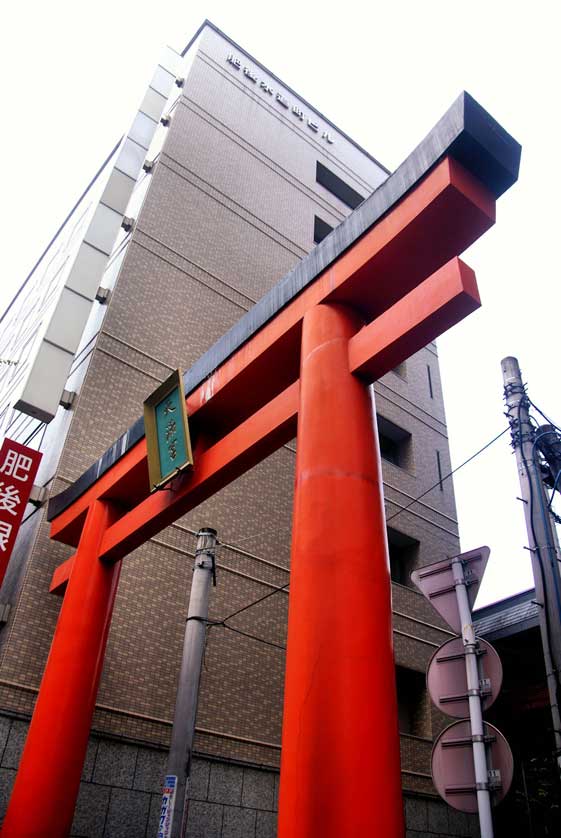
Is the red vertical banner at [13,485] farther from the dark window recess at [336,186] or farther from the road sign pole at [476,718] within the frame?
the dark window recess at [336,186]

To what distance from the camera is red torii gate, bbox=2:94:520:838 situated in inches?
160

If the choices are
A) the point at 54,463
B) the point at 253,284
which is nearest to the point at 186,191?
the point at 253,284

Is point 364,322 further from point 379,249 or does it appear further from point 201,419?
point 201,419

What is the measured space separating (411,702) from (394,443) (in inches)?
266

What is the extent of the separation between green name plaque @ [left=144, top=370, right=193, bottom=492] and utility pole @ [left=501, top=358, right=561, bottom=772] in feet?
13.7

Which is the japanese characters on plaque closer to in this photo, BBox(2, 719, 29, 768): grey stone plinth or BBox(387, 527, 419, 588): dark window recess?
BBox(387, 527, 419, 588): dark window recess

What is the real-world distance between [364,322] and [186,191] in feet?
37.5

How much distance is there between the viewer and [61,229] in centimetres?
2389

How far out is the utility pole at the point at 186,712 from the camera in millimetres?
6172

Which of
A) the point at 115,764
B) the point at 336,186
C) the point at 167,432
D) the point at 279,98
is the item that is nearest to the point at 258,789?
the point at 115,764

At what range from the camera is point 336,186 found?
872 inches

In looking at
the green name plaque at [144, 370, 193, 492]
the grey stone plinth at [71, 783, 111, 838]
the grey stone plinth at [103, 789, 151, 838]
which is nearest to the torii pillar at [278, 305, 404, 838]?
the green name plaque at [144, 370, 193, 492]

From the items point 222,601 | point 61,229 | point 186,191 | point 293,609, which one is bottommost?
point 293,609

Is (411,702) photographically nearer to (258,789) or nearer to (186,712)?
(258,789)
